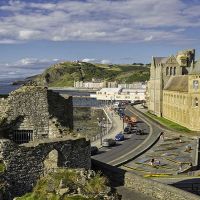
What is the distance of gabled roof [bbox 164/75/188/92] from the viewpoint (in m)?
100.0

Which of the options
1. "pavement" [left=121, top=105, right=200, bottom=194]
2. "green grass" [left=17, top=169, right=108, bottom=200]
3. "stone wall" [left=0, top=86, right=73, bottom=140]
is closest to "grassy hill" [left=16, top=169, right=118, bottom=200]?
"green grass" [left=17, top=169, right=108, bottom=200]

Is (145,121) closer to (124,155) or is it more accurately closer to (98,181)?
(124,155)

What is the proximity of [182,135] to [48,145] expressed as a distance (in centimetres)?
6517

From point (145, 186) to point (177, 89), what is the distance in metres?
82.7

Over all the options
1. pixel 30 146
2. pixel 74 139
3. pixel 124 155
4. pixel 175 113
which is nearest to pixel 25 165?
pixel 30 146

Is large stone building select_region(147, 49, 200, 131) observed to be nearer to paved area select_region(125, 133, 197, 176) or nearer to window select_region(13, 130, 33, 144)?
paved area select_region(125, 133, 197, 176)

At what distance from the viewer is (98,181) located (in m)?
16.7

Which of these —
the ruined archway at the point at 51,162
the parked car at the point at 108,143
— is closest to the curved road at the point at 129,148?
the parked car at the point at 108,143

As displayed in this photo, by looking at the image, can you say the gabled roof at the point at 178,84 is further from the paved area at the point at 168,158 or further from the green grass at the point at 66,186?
the green grass at the point at 66,186

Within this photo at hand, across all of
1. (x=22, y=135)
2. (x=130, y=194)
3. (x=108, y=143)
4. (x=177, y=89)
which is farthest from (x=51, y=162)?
(x=177, y=89)

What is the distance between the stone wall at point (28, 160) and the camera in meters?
17.5

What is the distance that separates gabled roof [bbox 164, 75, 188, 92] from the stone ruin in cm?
7634

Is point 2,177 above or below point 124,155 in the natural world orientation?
above

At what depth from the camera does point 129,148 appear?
67.3m
